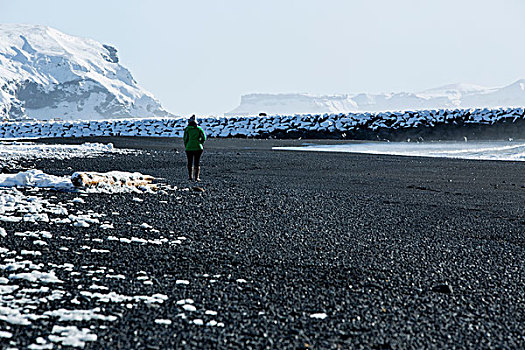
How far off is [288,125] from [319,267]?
144 feet

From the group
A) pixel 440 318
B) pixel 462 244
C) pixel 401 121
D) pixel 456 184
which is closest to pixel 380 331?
pixel 440 318

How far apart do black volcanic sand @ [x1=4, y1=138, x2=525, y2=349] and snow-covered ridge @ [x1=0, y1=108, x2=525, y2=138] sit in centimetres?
3558

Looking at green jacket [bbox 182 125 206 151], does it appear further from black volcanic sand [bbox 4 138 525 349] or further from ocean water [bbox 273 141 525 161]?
ocean water [bbox 273 141 525 161]

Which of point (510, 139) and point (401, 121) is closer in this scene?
point (510, 139)

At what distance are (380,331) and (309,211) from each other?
4.71m

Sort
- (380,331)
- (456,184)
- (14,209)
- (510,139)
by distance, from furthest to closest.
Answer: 1. (510,139)
2. (456,184)
3. (14,209)
4. (380,331)

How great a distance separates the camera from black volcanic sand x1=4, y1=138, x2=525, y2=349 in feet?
12.7

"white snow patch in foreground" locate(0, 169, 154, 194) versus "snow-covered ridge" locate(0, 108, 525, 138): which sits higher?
"snow-covered ridge" locate(0, 108, 525, 138)

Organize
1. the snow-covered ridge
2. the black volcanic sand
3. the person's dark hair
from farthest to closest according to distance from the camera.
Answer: the snow-covered ridge → the person's dark hair → the black volcanic sand

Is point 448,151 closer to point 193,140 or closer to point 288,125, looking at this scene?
point 193,140

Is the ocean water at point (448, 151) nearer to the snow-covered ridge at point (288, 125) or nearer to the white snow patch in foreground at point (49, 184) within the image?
the snow-covered ridge at point (288, 125)

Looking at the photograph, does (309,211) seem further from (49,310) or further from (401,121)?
(401,121)

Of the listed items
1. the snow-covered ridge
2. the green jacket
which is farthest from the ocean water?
the snow-covered ridge

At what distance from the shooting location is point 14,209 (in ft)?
25.0
